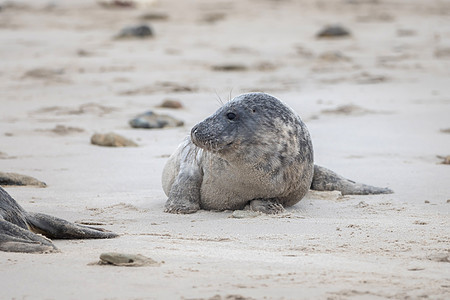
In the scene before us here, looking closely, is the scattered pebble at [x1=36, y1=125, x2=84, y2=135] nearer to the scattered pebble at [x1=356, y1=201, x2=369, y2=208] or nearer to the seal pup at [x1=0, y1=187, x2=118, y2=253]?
the scattered pebble at [x1=356, y1=201, x2=369, y2=208]

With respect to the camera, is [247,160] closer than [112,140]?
Yes

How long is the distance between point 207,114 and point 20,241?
5865 millimetres

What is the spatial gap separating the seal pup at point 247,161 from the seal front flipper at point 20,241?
151 centimetres

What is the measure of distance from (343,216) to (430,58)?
8.96 metres

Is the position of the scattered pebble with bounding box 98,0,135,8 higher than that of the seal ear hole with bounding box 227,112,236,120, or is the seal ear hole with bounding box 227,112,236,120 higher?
the scattered pebble with bounding box 98,0,135,8

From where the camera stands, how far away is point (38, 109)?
10.0 metres

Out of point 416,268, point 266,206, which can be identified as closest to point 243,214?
point 266,206

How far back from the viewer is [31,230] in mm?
4414

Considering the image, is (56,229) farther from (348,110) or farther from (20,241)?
(348,110)

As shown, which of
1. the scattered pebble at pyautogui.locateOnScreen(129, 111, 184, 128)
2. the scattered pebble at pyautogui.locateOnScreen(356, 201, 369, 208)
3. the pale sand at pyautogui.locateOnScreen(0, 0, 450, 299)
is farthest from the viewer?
the scattered pebble at pyautogui.locateOnScreen(129, 111, 184, 128)

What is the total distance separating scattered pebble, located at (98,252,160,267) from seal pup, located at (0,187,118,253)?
39 cm

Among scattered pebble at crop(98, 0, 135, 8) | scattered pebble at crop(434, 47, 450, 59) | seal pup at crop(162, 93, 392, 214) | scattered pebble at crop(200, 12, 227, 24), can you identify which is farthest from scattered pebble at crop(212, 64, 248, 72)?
scattered pebble at crop(98, 0, 135, 8)

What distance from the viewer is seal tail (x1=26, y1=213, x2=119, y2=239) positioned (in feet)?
14.5

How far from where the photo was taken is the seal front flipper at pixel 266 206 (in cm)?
548
